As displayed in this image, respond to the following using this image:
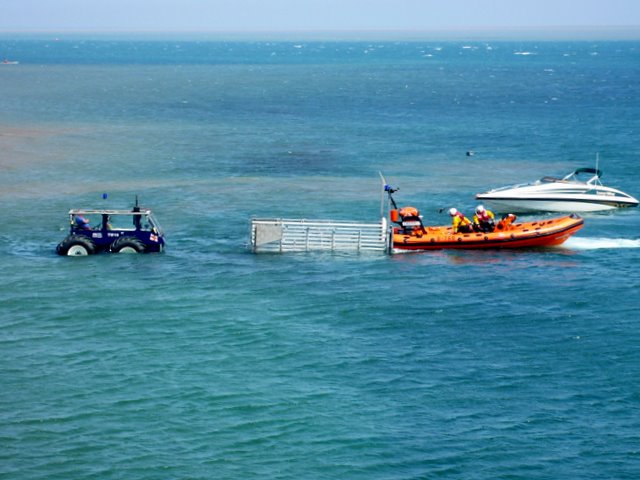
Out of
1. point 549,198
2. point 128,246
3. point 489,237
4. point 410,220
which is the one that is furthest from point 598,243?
point 128,246

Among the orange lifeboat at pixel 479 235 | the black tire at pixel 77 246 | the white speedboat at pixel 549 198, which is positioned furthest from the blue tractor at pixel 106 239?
the white speedboat at pixel 549 198

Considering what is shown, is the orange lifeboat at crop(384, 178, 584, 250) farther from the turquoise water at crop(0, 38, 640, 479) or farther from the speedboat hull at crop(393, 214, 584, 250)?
the turquoise water at crop(0, 38, 640, 479)

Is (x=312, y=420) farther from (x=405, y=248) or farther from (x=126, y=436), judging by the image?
(x=405, y=248)

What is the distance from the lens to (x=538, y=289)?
49781 mm

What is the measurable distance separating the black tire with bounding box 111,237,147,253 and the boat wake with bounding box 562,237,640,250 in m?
21.5

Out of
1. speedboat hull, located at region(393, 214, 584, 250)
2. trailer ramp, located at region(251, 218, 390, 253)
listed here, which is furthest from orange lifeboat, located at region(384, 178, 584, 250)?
trailer ramp, located at region(251, 218, 390, 253)

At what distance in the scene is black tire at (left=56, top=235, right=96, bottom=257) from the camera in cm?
5384

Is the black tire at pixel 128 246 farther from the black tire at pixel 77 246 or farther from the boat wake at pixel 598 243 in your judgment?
the boat wake at pixel 598 243

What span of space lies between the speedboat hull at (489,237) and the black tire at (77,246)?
14787 millimetres

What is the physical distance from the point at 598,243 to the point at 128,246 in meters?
24.4

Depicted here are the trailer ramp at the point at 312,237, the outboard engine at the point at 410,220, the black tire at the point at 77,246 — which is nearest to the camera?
the black tire at the point at 77,246

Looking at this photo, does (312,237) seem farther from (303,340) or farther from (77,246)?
(303,340)

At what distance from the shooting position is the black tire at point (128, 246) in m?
54.1

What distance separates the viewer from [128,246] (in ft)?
178
